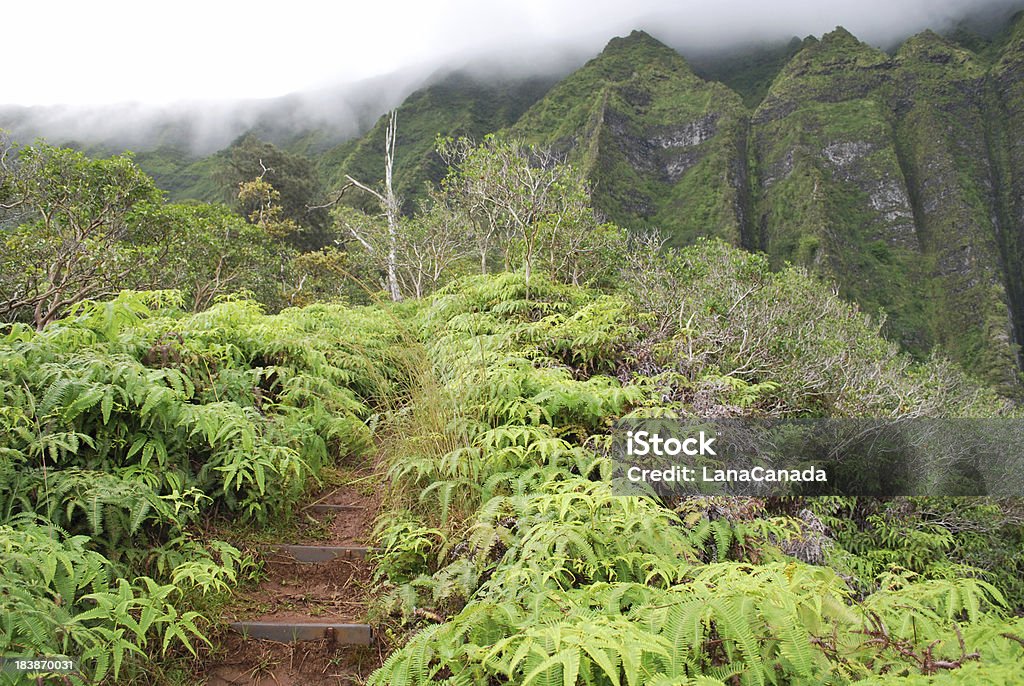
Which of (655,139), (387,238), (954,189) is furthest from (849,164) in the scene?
(387,238)

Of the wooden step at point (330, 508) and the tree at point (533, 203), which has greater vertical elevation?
the tree at point (533, 203)

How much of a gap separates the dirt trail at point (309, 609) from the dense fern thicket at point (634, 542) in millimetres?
233

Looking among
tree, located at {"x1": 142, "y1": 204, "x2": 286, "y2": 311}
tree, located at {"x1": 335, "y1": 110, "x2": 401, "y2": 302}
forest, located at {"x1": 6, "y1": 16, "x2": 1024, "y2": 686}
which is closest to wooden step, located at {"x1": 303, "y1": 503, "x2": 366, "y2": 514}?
forest, located at {"x1": 6, "y1": 16, "x2": 1024, "y2": 686}

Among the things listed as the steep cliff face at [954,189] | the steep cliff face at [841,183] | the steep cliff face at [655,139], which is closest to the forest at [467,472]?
the steep cliff face at [655,139]

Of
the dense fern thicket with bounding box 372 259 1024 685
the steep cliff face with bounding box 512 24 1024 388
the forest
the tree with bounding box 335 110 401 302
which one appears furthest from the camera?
the steep cliff face with bounding box 512 24 1024 388

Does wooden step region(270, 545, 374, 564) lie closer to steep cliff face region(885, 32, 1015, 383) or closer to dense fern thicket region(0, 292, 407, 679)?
dense fern thicket region(0, 292, 407, 679)

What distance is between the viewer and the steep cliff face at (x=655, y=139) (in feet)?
204

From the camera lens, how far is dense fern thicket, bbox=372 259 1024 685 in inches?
61.7

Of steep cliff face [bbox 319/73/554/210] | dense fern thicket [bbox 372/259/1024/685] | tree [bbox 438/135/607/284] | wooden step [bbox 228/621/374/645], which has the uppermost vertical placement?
steep cliff face [bbox 319/73/554/210]

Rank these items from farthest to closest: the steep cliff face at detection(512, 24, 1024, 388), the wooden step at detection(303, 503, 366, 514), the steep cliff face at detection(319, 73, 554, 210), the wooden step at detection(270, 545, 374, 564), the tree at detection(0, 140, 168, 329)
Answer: the steep cliff face at detection(512, 24, 1024, 388)
the steep cliff face at detection(319, 73, 554, 210)
the tree at detection(0, 140, 168, 329)
the wooden step at detection(303, 503, 366, 514)
the wooden step at detection(270, 545, 374, 564)

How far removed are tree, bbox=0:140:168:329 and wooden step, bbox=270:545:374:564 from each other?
525cm

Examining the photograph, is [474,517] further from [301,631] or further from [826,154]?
[826,154]

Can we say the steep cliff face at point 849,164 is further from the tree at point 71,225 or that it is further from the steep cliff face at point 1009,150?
the tree at point 71,225

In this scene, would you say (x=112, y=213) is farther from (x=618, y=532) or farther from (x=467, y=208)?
(x=618, y=532)
